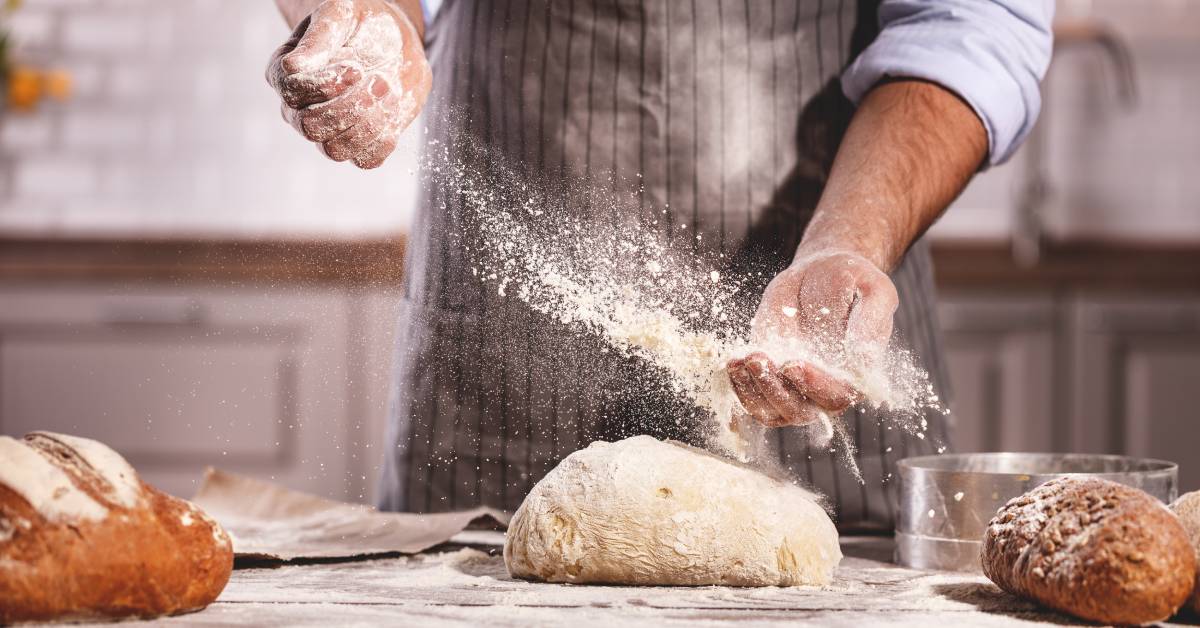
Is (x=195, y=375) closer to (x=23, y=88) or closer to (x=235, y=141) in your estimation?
(x=235, y=141)

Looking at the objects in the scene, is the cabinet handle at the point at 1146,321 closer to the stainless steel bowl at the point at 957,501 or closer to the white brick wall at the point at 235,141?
the white brick wall at the point at 235,141

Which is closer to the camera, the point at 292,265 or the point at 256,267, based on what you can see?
the point at 292,265

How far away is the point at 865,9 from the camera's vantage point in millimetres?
1383

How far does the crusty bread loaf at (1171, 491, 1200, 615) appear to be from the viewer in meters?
0.73

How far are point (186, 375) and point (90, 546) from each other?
6.51 feet

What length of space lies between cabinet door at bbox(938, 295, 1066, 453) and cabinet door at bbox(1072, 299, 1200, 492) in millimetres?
65

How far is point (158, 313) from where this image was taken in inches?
101

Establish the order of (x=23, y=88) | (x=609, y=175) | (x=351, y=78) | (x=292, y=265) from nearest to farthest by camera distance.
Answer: (x=351, y=78) < (x=609, y=175) < (x=292, y=265) < (x=23, y=88)

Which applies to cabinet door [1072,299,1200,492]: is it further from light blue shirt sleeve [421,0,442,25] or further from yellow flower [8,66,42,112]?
yellow flower [8,66,42,112]

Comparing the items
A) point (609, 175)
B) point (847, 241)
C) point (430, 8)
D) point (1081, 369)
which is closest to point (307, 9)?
point (430, 8)

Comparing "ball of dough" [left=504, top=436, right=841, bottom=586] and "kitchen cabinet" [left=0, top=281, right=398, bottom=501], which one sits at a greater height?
"kitchen cabinet" [left=0, top=281, right=398, bottom=501]

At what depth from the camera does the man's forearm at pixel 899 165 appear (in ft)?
3.67

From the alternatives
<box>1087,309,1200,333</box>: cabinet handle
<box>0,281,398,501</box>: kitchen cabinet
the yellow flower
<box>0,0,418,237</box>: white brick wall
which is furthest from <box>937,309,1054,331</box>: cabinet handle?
the yellow flower

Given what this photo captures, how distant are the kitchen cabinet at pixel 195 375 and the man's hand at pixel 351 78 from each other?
152 centimetres
